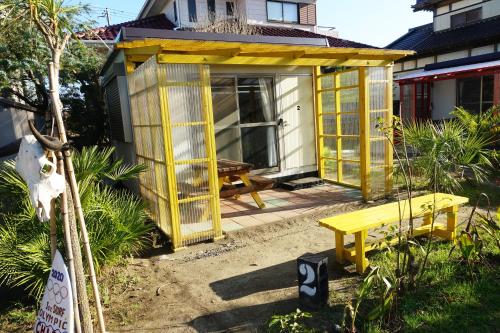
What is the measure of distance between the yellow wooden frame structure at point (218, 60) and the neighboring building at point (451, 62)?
7.54 meters

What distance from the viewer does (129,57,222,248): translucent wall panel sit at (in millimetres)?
4234

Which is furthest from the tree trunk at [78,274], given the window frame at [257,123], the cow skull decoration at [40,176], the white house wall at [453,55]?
the white house wall at [453,55]

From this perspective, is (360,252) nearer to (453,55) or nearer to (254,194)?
(254,194)

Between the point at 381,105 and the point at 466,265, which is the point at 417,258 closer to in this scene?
the point at 466,265

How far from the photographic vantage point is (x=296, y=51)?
5.11 m

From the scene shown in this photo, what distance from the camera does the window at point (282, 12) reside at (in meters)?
15.6

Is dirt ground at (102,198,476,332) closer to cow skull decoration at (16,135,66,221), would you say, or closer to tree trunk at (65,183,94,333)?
tree trunk at (65,183,94,333)

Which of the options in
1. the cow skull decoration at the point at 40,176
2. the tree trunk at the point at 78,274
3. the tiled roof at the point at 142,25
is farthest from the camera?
the tiled roof at the point at 142,25

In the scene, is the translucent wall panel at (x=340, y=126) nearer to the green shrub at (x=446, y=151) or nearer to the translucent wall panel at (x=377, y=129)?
the translucent wall panel at (x=377, y=129)

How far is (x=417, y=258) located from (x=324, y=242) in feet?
3.81

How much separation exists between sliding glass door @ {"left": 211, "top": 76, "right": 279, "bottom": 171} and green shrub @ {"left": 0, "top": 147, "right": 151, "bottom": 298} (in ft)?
10.4

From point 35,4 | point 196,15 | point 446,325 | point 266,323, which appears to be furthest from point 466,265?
point 196,15

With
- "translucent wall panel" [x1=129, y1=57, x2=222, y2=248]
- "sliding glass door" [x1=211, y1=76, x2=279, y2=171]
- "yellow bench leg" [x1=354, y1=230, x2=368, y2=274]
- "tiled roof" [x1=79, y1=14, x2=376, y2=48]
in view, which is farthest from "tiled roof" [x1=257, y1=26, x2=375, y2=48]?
"yellow bench leg" [x1=354, y1=230, x2=368, y2=274]

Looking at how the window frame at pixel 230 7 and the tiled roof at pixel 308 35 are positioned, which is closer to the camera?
the tiled roof at pixel 308 35
